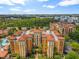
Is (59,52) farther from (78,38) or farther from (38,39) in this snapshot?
(78,38)

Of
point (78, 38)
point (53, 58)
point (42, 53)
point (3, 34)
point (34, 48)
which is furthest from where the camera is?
point (3, 34)

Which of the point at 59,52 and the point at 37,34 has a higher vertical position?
the point at 37,34

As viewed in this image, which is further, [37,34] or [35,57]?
[37,34]

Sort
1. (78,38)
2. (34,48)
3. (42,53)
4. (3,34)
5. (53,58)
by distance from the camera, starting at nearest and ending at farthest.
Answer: (53,58)
(42,53)
(34,48)
(78,38)
(3,34)

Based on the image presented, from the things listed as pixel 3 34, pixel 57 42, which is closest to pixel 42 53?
pixel 57 42

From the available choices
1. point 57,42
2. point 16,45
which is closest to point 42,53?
point 57,42

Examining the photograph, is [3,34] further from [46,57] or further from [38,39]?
[46,57]

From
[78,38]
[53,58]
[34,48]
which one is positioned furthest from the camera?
[78,38]

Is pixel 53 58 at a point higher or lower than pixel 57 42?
lower

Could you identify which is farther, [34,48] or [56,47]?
[34,48]
